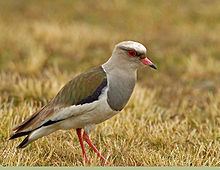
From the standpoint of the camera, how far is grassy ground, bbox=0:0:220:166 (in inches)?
201

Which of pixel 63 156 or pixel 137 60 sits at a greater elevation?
pixel 137 60

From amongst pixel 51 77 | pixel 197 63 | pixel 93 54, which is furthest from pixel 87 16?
pixel 51 77

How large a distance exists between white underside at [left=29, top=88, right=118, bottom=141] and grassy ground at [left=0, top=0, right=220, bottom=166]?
29cm

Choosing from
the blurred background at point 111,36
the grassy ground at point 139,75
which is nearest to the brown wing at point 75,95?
the grassy ground at point 139,75

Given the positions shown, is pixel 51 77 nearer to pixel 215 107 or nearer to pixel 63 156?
pixel 215 107

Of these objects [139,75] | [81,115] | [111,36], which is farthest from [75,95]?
[111,36]

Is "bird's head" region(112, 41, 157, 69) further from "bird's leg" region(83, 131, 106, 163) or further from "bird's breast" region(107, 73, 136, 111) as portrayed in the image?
"bird's leg" region(83, 131, 106, 163)

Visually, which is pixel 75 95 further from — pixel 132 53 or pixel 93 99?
pixel 132 53

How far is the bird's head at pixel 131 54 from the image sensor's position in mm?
4648

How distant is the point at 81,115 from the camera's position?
180 inches

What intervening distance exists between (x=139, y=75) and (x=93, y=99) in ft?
17.1

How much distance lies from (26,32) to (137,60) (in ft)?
25.7

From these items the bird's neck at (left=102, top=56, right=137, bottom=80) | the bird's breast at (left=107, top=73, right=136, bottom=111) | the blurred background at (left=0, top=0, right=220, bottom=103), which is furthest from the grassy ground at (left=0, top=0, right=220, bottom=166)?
the bird's neck at (left=102, top=56, right=137, bottom=80)

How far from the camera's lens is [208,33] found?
12.8 metres
